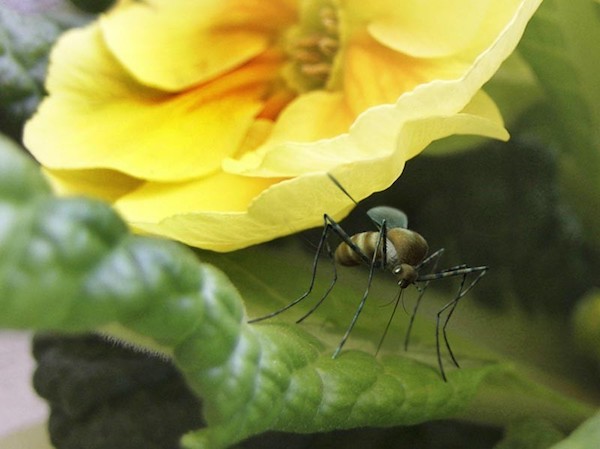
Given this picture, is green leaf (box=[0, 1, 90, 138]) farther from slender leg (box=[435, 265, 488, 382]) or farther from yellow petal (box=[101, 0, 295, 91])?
slender leg (box=[435, 265, 488, 382])

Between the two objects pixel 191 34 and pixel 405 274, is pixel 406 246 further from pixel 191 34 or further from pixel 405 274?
pixel 191 34

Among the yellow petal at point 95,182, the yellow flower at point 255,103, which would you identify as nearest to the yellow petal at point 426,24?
the yellow flower at point 255,103

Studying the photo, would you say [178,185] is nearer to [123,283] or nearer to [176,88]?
[176,88]

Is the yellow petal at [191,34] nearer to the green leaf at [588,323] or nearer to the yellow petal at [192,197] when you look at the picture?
the yellow petal at [192,197]

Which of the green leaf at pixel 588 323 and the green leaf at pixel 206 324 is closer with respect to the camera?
the green leaf at pixel 206 324

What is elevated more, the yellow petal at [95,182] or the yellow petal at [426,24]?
the yellow petal at [426,24]

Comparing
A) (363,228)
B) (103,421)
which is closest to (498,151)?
(363,228)
